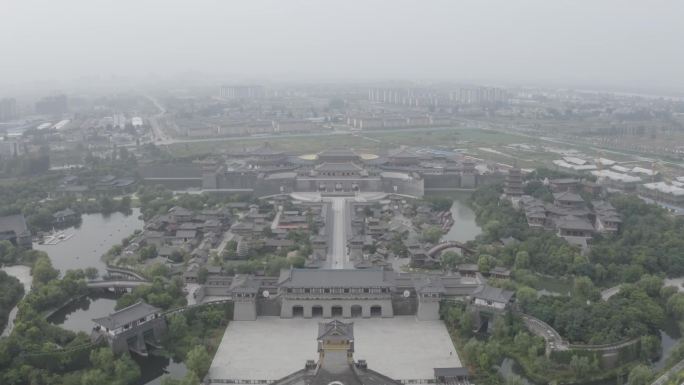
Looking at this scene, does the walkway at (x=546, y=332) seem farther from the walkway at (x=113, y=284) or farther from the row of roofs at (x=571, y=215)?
the walkway at (x=113, y=284)

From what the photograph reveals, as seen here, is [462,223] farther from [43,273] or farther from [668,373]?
[43,273]

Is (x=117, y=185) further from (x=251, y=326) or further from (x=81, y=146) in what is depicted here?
(x=251, y=326)

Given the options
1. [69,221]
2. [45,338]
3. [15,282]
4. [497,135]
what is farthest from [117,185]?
[497,135]

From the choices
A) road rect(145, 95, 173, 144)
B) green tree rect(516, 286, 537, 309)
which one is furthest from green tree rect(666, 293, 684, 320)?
road rect(145, 95, 173, 144)

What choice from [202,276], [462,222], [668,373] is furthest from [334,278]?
[462,222]

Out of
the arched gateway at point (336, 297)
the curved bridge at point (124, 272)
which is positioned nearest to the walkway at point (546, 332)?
the arched gateway at point (336, 297)
